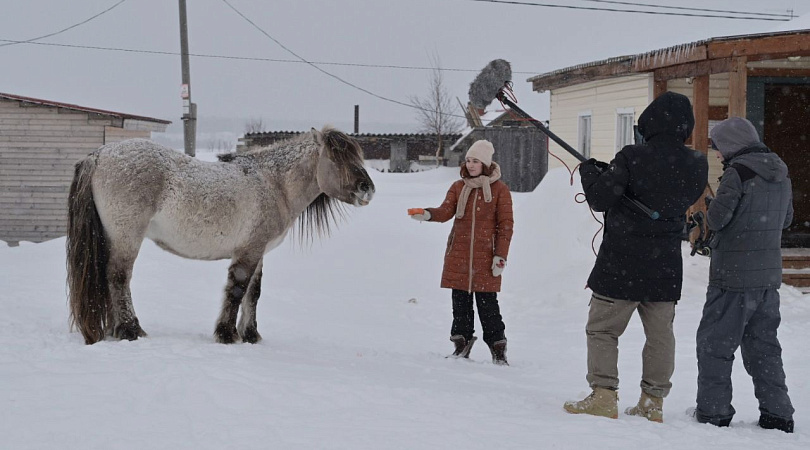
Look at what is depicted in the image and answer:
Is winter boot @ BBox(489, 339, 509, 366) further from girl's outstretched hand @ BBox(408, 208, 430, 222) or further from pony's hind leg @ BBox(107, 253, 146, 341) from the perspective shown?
pony's hind leg @ BBox(107, 253, 146, 341)

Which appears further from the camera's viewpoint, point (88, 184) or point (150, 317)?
point (150, 317)

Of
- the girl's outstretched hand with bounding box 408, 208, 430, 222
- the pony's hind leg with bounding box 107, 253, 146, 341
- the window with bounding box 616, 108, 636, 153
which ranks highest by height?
the window with bounding box 616, 108, 636, 153

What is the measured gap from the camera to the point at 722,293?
160 inches

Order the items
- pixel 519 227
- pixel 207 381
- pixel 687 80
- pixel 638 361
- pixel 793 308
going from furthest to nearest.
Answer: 1. pixel 519 227
2. pixel 687 80
3. pixel 793 308
4. pixel 638 361
5. pixel 207 381

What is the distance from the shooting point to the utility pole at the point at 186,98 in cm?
1694

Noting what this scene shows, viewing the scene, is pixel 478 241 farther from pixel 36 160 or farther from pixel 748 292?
pixel 36 160

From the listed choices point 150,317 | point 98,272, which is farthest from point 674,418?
point 150,317

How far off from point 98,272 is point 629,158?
3.75m

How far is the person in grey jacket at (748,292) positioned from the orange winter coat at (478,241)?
71.2 inches

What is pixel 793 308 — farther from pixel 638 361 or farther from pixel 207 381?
pixel 207 381

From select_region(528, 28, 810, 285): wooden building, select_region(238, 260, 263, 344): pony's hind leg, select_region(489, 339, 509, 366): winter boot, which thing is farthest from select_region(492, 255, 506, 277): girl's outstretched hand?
select_region(528, 28, 810, 285): wooden building

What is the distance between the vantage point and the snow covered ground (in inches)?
129

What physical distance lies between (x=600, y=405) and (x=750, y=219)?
1.32 metres

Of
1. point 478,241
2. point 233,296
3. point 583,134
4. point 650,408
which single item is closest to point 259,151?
point 233,296
